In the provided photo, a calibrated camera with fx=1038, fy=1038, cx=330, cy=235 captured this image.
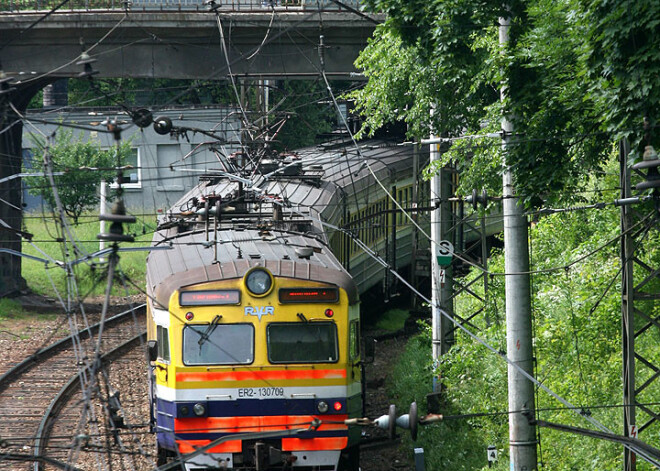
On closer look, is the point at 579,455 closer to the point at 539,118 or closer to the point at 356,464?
the point at 356,464

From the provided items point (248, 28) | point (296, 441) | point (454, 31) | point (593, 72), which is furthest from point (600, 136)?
point (248, 28)

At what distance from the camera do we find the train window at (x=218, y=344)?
1052 cm

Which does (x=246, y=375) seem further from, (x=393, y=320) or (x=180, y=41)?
(x=393, y=320)

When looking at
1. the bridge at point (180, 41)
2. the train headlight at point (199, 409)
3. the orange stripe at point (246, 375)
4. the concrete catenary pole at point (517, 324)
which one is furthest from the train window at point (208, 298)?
the bridge at point (180, 41)

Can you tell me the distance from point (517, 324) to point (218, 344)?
3.06m

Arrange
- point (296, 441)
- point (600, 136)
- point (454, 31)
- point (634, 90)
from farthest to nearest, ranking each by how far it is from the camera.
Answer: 1. point (454, 31)
2. point (296, 441)
3. point (600, 136)
4. point (634, 90)

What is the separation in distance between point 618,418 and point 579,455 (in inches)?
23.5

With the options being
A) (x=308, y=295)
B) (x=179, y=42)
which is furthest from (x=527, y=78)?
(x=179, y=42)

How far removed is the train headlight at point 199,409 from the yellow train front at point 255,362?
1 centimetres

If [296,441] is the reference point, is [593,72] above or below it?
above

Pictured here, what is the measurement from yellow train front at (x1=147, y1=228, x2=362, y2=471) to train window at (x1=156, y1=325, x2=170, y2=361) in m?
0.01

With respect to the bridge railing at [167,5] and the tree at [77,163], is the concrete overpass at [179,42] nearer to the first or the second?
the bridge railing at [167,5]

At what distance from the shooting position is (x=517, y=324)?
1059cm

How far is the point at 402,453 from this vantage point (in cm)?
1395
